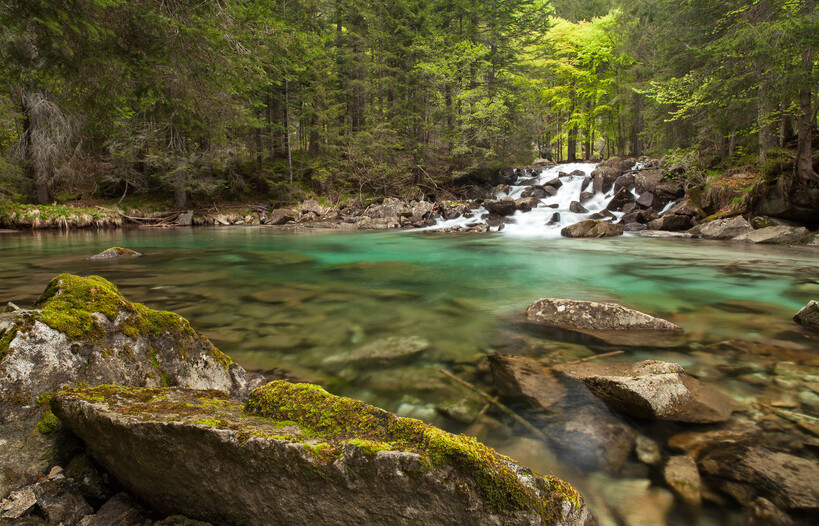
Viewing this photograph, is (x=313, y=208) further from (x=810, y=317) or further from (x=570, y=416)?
(x=570, y=416)

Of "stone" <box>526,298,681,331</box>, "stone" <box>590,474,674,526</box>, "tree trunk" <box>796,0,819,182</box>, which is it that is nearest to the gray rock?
"stone" <box>526,298,681,331</box>

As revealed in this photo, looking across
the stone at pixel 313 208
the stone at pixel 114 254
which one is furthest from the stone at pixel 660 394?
the stone at pixel 313 208

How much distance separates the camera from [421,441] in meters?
1.62

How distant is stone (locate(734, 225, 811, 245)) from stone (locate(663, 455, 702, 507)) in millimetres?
14522

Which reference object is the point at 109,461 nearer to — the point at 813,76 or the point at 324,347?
the point at 324,347

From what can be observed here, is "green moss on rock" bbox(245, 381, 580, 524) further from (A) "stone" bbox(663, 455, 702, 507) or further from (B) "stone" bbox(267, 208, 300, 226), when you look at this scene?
(B) "stone" bbox(267, 208, 300, 226)

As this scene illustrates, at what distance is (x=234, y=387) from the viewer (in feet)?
10.00

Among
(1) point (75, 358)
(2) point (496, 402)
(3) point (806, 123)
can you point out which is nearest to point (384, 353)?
(2) point (496, 402)

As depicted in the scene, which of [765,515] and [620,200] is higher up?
[620,200]

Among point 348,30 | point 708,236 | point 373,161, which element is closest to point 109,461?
point 708,236

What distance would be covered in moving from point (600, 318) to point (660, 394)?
2052mm

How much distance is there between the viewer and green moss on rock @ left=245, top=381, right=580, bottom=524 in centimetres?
150

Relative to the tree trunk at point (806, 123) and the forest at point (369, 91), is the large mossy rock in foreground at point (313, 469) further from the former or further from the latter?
the tree trunk at point (806, 123)

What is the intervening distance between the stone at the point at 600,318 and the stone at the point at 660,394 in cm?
141
